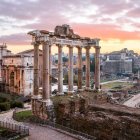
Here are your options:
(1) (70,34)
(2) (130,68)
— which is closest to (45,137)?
(1) (70,34)

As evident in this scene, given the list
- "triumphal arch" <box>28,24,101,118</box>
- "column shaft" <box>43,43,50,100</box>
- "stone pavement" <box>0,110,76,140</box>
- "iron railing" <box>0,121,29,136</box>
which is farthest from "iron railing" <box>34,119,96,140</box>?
"column shaft" <box>43,43,50,100</box>

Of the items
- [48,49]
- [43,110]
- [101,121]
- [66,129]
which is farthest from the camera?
[48,49]

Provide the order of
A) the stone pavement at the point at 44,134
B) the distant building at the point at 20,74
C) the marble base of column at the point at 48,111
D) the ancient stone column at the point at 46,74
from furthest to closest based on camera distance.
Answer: the distant building at the point at 20,74 < the ancient stone column at the point at 46,74 < the marble base of column at the point at 48,111 < the stone pavement at the point at 44,134

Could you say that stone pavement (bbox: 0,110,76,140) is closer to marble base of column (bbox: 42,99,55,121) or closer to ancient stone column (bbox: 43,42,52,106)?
marble base of column (bbox: 42,99,55,121)

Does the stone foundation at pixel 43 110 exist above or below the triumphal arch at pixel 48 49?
below

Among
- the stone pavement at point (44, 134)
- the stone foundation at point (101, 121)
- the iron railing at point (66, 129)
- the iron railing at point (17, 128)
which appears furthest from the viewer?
the iron railing at point (17, 128)

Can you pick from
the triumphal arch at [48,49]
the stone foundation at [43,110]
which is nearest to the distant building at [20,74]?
the triumphal arch at [48,49]

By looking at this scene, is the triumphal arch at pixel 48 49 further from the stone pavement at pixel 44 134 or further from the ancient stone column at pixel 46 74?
the stone pavement at pixel 44 134

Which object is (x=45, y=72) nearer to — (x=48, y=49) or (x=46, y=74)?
(x=46, y=74)

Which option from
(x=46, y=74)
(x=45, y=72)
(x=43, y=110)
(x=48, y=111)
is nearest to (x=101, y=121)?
(x=48, y=111)

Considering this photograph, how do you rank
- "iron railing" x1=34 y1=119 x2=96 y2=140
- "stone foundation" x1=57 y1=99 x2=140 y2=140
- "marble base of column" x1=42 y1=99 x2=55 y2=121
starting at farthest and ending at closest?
"marble base of column" x1=42 y1=99 x2=55 y2=121, "stone foundation" x1=57 y1=99 x2=140 y2=140, "iron railing" x1=34 y1=119 x2=96 y2=140

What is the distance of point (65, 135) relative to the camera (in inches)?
1095

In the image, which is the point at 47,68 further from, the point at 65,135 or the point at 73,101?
the point at 65,135

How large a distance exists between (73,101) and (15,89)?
116 ft
